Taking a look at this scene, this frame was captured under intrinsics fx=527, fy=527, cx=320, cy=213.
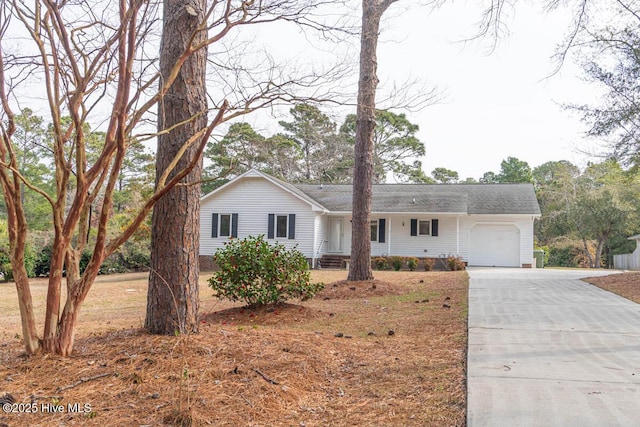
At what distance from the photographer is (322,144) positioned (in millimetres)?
38812

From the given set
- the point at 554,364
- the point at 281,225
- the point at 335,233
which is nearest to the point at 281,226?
the point at 281,225

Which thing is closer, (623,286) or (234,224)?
(623,286)

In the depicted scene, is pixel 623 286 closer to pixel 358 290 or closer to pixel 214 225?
pixel 358 290

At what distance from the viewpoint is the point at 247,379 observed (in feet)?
13.9

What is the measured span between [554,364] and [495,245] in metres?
21.6

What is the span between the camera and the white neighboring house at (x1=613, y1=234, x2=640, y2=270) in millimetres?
29375

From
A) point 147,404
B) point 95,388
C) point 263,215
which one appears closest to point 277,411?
point 147,404

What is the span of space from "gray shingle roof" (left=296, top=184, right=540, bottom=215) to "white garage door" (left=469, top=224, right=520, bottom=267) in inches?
42.0

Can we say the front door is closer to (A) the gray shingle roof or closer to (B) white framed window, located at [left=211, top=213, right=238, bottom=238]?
(A) the gray shingle roof

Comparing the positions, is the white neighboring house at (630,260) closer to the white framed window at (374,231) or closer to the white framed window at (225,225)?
the white framed window at (374,231)

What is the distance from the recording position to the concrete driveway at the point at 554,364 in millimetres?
3652

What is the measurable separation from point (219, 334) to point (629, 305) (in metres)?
7.49

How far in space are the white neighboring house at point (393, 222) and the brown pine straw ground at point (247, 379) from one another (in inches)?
715

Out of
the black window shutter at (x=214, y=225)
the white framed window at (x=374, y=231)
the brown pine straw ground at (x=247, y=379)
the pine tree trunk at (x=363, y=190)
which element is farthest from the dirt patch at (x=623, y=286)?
the black window shutter at (x=214, y=225)
